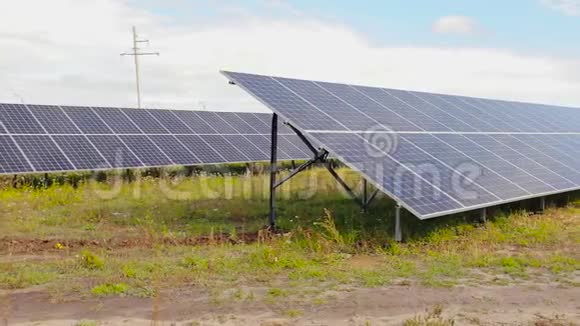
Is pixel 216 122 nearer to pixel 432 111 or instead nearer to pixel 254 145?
pixel 254 145

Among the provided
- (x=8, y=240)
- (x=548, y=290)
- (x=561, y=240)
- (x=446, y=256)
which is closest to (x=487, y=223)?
(x=561, y=240)

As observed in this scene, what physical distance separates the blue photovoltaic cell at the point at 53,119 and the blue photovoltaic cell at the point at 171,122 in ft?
11.8

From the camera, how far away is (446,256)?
8133 millimetres

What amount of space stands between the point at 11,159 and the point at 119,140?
12.4 ft

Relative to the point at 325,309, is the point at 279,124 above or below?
above

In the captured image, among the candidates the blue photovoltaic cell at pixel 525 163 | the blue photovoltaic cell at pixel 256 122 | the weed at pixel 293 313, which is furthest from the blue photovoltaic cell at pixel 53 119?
the weed at pixel 293 313

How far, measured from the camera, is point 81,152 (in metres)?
16.4

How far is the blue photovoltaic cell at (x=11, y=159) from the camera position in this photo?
1434 cm

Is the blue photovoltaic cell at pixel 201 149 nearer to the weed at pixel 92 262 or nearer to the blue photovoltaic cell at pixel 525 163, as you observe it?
the blue photovoltaic cell at pixel 525 163

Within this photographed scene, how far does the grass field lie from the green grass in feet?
0.08

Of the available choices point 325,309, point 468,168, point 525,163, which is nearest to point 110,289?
point 325,309

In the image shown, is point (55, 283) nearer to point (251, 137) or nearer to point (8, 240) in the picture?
point (8, 240)

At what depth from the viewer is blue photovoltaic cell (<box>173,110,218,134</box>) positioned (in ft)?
70.0

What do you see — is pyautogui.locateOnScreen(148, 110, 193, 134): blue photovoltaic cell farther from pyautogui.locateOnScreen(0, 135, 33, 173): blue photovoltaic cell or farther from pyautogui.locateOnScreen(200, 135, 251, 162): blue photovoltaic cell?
pyautogui.locateOnScreen(0, 135, 33, 173): blue photovoltaic cell
